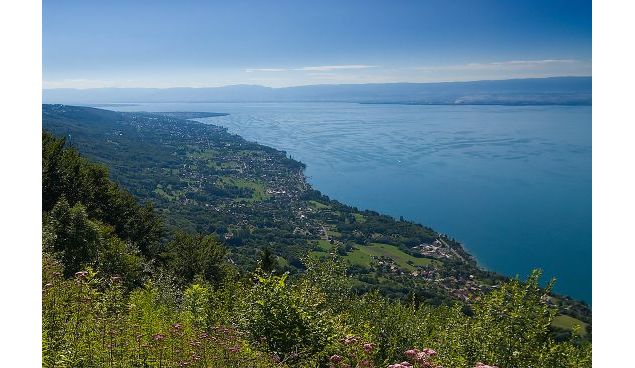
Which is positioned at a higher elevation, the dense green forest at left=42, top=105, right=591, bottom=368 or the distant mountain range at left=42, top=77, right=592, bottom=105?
the distant mountain range at left=42, top=77, right=592, bottom=105

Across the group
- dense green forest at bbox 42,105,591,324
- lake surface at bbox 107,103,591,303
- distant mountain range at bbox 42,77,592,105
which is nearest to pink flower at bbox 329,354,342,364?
dense green forest at bbox 42,105,591,324

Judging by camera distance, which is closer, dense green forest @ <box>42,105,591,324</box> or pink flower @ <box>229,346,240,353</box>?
pink flower @ <box>229,346,240,353</box>

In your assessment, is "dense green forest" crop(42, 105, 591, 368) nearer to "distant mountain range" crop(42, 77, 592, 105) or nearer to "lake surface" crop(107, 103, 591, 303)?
"lake surface" crop(107, 103, 591, 303)

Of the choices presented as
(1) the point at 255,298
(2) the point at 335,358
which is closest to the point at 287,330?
(1) the point at 255,298

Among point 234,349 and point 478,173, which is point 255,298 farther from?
point 478,173

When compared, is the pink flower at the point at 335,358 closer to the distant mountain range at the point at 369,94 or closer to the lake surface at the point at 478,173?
the lake surface at the point at 478,173
